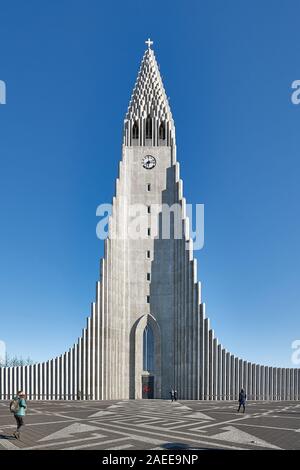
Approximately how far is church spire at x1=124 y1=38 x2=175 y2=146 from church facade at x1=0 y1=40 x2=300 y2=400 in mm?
3991

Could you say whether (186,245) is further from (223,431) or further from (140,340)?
(223,431)

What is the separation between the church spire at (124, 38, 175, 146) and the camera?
188ft

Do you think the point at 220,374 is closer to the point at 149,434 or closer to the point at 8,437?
the point at 149,434

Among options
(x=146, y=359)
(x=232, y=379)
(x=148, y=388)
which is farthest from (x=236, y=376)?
(x=146, y=359)

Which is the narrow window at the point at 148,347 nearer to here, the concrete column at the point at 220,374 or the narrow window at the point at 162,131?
the concrete column at the point at 220,374

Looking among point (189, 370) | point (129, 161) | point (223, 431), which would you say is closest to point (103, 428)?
point (223, 431)

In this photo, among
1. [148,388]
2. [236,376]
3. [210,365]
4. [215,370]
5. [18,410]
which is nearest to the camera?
[18,410]

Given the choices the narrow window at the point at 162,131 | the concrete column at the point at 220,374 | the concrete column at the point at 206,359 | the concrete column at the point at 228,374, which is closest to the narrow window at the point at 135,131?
the narrow window at the point at 162,131

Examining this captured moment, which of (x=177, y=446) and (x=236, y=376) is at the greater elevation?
(x=177, y=446)

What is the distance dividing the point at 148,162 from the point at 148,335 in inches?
860

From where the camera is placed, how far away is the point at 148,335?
5116 centimetres

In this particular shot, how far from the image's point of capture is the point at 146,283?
52000mm

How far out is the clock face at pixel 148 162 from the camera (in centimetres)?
5581
